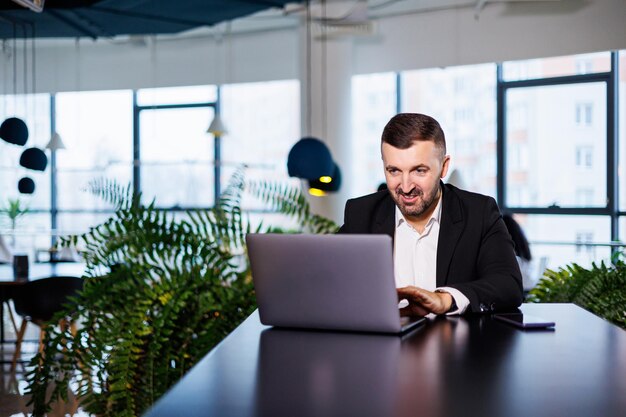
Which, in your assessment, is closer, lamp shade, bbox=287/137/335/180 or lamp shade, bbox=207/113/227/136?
lamp shade, bbox=287/137/335/180

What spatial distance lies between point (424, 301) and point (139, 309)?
1.14m

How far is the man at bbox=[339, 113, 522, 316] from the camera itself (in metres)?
2.29

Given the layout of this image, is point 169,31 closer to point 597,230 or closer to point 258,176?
point 258,176

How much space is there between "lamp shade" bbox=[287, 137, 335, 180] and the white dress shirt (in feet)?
11.7

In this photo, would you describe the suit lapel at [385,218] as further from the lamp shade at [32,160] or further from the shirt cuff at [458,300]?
the lamp shade at [32,160]

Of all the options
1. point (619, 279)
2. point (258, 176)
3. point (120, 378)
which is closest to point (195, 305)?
point (120, 378)

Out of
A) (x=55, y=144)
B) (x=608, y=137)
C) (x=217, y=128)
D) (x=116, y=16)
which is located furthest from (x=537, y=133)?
(x=55, y=144)

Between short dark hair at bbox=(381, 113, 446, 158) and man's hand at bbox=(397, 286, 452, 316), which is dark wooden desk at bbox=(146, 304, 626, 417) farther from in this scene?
short dark hair at bbox=(381, 113, 446, 158)

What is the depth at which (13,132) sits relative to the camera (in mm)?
6961

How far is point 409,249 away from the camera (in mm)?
2594

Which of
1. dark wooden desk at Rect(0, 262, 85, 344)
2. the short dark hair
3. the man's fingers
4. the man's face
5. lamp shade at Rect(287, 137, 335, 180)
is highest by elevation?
lamp shade at Rect(287, 137, 335, 180)

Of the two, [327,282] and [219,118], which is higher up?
[219,118]

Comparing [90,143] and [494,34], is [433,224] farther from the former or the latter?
[90,143]

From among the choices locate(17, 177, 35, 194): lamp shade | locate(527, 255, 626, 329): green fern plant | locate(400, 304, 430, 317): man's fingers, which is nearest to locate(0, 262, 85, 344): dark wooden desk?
locate(17, 177, 35, 194): lamp shade
